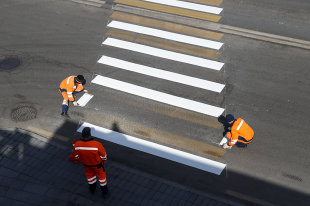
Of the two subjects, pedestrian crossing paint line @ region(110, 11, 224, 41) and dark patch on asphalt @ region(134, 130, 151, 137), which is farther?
pedestrian crossing paint line @ region(110, 11, 224, 41)

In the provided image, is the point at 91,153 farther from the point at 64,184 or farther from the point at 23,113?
the point at 23,113

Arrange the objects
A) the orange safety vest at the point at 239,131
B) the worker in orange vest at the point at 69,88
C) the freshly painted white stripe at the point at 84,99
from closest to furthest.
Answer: the orange safety vest at the point at 239,131
the worker in orange vest at the point at 69,88
the freshly painted white stripe at the point at 84,99

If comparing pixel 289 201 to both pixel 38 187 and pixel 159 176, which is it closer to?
pixel 159 176

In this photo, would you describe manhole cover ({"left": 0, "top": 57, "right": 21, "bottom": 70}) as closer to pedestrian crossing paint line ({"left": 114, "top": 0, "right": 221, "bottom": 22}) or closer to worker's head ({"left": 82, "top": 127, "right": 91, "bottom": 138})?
pedestrian crossing paint line ({"left": 114, "top": 0, "right": 221, "bottom": 22})

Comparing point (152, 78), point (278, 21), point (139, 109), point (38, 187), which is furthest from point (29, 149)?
point (278, 21)

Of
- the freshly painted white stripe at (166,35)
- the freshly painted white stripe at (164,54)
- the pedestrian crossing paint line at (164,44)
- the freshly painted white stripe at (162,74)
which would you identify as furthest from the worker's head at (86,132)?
the freshly painted white stripe at (166,35)

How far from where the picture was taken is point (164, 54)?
1466 cm

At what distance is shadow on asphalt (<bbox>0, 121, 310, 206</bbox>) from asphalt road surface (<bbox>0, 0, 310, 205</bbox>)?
0.03m

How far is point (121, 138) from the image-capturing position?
11.3m

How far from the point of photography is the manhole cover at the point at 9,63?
14.2m

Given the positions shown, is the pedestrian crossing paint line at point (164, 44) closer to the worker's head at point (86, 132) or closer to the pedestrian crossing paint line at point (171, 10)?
the pedestrian crossing paint line at point (171, 10)

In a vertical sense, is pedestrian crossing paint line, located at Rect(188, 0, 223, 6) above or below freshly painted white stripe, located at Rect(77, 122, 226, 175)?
above

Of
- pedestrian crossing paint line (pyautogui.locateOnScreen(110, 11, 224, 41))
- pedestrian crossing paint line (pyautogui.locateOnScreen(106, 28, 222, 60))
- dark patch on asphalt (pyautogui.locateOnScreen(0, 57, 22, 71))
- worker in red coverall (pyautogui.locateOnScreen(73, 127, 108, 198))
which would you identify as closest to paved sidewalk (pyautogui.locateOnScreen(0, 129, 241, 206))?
worker in red coverall (pyautogui.locateOnScreen(73, 127, 108, 198))

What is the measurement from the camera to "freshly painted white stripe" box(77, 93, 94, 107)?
494 inches
